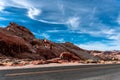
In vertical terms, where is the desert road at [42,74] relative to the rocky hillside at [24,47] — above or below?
below

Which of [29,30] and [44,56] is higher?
[29,30]

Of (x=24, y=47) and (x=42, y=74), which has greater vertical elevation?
(x=24, y=47)

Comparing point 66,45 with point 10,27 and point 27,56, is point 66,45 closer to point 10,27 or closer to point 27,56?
point 10,27

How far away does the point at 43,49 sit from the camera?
1977 inches

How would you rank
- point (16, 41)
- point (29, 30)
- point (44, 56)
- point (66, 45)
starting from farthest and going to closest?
1. point (66, 45)
2. point (29, 30)
3. point (44, 56)
4. point (16, 41)

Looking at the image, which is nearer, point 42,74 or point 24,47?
point 42,74

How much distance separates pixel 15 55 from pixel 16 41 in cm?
327

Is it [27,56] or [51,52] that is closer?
[27,56]

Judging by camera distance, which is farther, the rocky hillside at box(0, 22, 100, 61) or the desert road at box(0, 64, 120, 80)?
the rocky hillside at box(0, 22, 100, 61)

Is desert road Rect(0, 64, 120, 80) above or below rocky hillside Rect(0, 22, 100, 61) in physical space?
below

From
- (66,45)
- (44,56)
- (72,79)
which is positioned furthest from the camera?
(66,45)

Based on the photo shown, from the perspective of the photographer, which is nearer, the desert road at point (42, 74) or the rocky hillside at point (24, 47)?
the desert road at point (42, 74)

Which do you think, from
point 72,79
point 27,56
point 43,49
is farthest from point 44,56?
point 72,79

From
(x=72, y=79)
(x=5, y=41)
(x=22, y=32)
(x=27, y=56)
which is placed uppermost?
(x=22, y=32)
